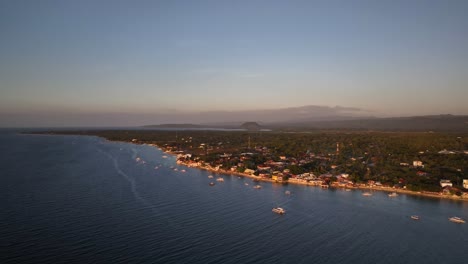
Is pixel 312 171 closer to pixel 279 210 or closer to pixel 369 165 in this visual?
pixel 369 165

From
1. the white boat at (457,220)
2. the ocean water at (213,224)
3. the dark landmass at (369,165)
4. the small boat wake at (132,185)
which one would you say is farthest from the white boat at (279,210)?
the white boat at (457,220)

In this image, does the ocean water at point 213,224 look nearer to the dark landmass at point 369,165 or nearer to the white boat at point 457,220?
the white boat at point 457,220

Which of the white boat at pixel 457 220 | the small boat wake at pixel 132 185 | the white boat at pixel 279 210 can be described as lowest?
the white boat at pixel 457 220

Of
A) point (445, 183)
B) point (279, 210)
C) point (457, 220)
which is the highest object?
point (445, 183)

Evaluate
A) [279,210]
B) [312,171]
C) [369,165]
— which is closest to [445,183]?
[369,165]

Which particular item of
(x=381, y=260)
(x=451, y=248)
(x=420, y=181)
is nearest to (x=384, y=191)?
(x=420, y=181)

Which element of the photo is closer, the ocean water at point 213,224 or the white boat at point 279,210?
the ocean water at point 213,224

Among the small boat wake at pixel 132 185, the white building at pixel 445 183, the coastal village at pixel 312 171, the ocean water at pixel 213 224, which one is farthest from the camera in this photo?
the coastal village at pixel 312 171

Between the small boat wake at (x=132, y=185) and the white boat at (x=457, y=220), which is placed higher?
the small boat wake at (x=132, y=185)

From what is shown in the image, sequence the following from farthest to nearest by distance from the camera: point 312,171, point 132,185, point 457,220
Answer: point 312,171 → point 132,185 → point 457,220

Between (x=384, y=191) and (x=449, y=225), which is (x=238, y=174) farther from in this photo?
(x=449, y=225)
